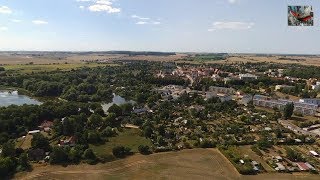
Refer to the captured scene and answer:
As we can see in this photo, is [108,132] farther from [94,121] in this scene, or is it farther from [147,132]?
[147,132]

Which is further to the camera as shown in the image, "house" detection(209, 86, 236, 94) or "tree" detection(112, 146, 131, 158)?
"house" detection(209, 86, 236, 94)

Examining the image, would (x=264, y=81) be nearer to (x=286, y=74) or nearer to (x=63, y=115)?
(x=286, y=74)

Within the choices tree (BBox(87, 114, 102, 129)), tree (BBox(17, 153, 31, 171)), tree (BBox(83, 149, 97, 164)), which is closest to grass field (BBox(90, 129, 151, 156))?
tree (BBox(83, 149, 97, 164))

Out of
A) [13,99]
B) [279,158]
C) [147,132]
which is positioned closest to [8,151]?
[147,132]

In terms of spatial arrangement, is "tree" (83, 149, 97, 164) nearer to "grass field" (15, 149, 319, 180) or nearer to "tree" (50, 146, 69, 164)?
"grass field" (15, 149, 319, 180)

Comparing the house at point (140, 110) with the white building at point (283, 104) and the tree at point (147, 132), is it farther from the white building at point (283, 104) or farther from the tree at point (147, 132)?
the white building at point (283, 104)

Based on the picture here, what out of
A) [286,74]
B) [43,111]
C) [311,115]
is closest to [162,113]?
[43,111]

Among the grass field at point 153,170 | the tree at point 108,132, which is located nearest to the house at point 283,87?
the grass field at point 153,170
